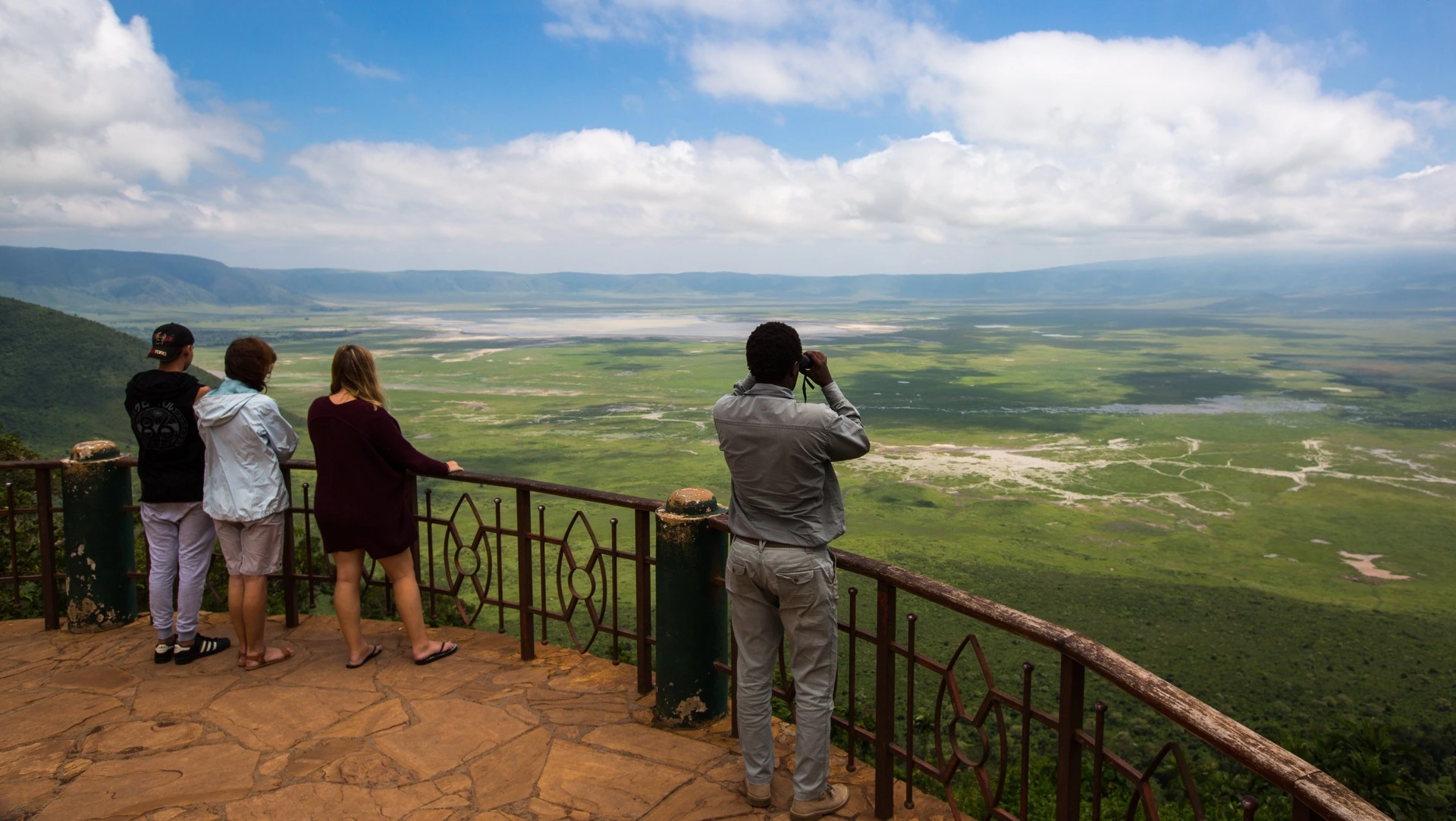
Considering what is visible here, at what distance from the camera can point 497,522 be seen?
18.6ft

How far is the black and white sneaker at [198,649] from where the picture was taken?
204 inches

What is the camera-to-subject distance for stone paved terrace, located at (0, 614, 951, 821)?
3811 millimetres

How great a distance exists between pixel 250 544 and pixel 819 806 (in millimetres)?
3147

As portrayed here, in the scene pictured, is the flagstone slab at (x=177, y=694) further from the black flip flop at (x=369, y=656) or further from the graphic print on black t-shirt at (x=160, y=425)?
the graphic print on black t-shirt at (x=160, y=425)

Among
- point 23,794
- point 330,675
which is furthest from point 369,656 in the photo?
point 23,794

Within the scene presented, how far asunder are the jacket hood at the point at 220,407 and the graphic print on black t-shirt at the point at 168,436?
0.24 m

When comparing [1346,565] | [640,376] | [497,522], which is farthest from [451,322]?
[497,522]

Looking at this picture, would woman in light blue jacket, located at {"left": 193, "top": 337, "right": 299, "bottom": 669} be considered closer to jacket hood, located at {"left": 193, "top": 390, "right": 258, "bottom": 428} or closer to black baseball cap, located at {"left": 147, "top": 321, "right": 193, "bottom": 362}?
jacket hood, located at {"left": 193, "top": 390, "right": 258, "bottom": 428}

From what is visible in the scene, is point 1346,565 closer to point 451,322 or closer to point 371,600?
point 371,600

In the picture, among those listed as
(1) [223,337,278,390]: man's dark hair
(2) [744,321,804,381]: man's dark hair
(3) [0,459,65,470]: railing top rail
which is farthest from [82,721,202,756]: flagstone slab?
(2) [744,321,804,381]: man's dark hair

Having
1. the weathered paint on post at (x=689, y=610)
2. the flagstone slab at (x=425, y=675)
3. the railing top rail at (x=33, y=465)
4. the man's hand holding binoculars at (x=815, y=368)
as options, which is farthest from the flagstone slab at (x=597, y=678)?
the railing top rail at (x=33, y=465)

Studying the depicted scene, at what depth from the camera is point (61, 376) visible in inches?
2237

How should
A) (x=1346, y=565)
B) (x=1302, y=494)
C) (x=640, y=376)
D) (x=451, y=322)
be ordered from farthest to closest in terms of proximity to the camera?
(x=451, y=322) < (x=640, y=376) < (x=1302, y=494) < (x=1346, y=565)

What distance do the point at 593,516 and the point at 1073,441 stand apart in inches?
1177
